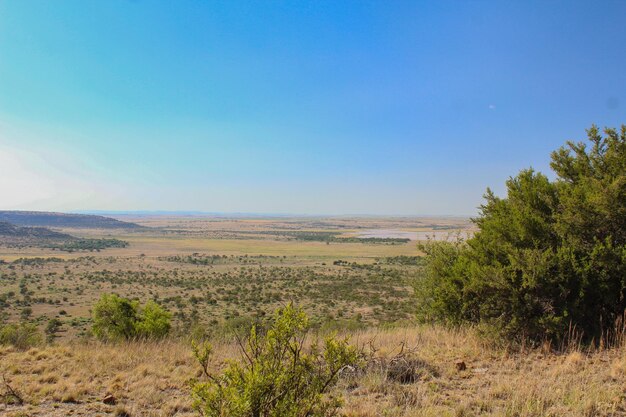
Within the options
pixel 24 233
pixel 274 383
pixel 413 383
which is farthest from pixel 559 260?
pixel 24 233

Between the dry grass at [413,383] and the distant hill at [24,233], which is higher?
the dry grass at [413,383]

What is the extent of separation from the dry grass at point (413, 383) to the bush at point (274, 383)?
1.47m

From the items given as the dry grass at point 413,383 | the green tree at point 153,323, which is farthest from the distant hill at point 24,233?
the dry grass at point 413,383

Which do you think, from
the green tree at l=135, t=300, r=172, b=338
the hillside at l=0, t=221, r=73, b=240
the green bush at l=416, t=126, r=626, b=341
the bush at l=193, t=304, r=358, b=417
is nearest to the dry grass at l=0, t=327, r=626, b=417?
the green bush at l=416, t=126, r=626, b=341

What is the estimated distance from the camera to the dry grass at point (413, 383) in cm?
465

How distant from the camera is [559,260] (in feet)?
23.0

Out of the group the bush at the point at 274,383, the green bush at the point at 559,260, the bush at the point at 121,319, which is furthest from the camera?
the bush at the point at 121,319

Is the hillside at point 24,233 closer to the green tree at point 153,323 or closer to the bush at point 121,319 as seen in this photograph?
the bush at point 121,319

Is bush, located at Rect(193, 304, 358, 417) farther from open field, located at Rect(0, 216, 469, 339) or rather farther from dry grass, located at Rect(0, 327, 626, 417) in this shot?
open field, located at Rect(0, 216, 469, 339)

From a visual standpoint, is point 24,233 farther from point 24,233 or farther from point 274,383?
point 274,383

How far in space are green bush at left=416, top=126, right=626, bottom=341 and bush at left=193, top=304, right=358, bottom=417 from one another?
506cm

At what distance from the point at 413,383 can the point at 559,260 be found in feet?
12.6

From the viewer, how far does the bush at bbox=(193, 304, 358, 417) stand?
3.24m

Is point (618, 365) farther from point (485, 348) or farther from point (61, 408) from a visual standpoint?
point (61, 408)
